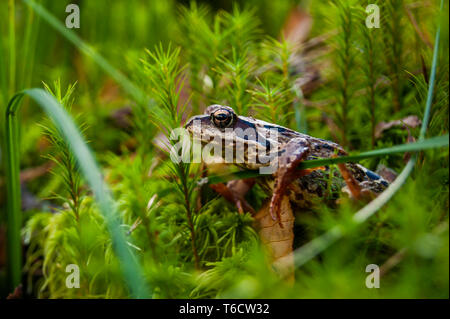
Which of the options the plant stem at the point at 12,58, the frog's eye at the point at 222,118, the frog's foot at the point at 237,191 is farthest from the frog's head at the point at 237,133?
the plant stem at the point at 12,58

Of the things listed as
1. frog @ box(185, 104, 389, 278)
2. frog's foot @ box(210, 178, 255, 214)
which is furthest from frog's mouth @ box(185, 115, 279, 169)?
frog's foot @ box(210, 178, 255, 214)

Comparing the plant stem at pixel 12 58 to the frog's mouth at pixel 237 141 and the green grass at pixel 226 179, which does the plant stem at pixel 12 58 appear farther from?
the frog's mouth at pixel 237 141

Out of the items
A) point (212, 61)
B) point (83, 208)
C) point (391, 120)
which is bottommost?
point (83, 208)

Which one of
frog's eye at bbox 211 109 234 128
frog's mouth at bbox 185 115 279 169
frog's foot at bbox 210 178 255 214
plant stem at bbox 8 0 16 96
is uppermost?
plant stem at bbox 8 0 16 96

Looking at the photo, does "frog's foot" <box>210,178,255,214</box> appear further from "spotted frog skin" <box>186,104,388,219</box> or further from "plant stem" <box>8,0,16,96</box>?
"plant stem" <box>8,0,16,96</box>

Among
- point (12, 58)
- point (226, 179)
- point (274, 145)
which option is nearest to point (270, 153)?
point (274, 145)
